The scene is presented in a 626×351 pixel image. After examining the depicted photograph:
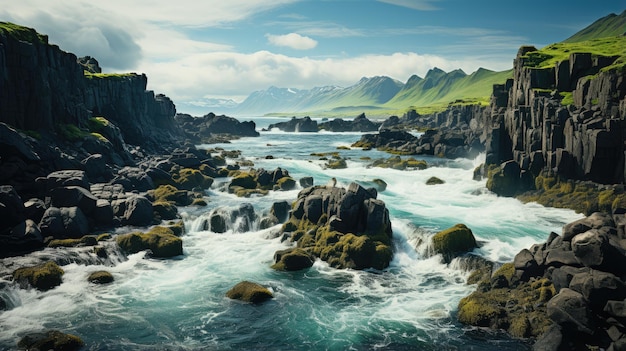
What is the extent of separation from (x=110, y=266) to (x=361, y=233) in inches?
976

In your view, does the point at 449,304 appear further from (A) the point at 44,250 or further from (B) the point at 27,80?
(B) the point at 27,80

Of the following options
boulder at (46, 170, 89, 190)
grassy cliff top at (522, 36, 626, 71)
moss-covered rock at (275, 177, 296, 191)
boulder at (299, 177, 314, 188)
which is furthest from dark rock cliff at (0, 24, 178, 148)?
grassy cliff top at (522, 36, 626, 71)

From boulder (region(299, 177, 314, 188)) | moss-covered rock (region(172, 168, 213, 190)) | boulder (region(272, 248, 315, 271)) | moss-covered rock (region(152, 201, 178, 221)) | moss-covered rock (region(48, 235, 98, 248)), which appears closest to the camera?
boulder (region(272, 248, 315, 271))

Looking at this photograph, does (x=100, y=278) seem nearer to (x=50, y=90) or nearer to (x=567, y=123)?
(x=50, y=90)

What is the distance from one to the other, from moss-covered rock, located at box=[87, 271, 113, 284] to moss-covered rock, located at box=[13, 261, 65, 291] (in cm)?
237

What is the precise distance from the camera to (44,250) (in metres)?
42.1

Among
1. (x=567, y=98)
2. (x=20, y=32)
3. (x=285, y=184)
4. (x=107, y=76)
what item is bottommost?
(x=285, y=184)

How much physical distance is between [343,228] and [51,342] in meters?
27.7

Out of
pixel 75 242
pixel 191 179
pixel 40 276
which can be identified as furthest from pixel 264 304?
pixel 191 179

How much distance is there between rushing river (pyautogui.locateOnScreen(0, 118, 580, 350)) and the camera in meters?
29.2

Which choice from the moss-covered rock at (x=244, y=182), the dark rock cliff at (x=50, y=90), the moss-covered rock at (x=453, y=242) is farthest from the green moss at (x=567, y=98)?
the dark rock cliff at (x=50, y=90)

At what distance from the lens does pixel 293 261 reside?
42.1 meters

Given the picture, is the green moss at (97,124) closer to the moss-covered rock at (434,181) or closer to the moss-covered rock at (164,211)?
the moss-covered rock at (164,211)

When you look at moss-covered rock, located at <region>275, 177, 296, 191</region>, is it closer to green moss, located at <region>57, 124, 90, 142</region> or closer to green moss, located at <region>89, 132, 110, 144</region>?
green moss, located at <region>89, 132, 110, 144</region>
